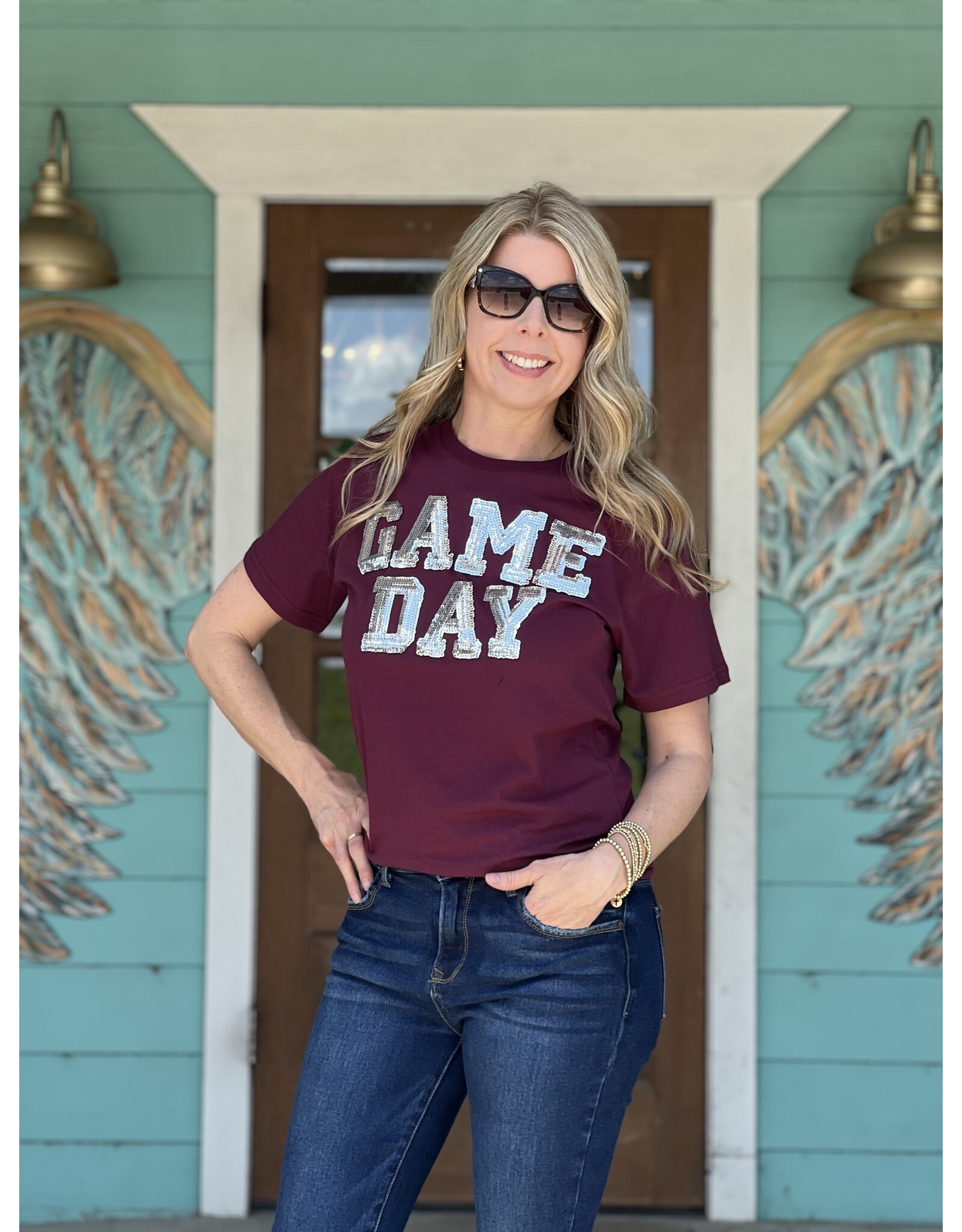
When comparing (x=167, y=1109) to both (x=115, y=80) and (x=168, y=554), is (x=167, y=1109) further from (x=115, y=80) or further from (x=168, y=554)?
(x=115, y=80)

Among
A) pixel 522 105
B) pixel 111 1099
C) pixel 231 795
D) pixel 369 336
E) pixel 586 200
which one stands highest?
pixel 522 105

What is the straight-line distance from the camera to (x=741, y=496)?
279 cm

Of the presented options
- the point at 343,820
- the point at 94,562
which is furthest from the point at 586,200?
the point at 343,820

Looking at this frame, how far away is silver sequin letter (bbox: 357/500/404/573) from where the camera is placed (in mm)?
1615

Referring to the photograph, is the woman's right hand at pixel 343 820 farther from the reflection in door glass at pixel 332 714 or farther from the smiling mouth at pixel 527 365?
the reflection in door glass at pixel 332 714

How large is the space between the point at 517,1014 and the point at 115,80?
89.9 inches

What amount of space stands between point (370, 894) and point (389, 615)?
0.35m

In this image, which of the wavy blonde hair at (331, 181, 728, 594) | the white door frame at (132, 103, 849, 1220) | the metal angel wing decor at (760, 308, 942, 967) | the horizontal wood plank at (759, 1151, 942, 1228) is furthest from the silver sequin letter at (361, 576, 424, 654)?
the horizontal wood plank at (759, 1151, 942, 1228)

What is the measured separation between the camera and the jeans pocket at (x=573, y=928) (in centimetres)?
146

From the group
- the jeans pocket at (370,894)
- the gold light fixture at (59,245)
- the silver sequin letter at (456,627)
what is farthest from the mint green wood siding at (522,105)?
the silver sequin letter at (456,627)

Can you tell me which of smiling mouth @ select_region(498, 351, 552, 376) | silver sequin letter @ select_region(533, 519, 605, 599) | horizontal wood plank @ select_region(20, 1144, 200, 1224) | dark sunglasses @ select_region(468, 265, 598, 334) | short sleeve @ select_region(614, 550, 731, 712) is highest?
dark sunglasses @ select_region(468, 265, 598, 334)

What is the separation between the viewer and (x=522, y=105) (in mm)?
2766

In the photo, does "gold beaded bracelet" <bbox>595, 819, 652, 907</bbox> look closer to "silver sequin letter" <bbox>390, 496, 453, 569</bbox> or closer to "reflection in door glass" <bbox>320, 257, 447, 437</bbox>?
"silver sequin letter" <bbox>390, 496, 453, 569</bbox>

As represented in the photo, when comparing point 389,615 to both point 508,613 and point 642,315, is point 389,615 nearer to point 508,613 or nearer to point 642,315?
point 508,613
